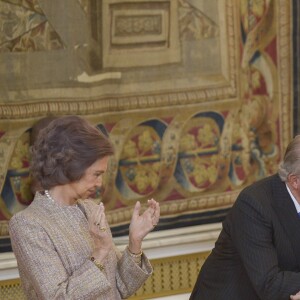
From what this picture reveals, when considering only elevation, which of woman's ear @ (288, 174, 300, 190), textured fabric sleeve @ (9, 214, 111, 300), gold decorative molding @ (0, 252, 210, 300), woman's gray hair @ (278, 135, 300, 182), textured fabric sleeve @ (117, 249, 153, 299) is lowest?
gold decorative molding @ (0, 252, 210, 300)

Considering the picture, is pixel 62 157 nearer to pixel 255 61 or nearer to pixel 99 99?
pixel 99 99

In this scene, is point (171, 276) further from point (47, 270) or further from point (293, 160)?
point (47, 270)

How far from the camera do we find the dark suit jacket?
4215 millimetres

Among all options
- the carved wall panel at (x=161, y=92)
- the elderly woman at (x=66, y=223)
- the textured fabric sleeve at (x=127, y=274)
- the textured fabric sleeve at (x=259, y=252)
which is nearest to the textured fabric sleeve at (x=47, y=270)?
the elderly woman at (x=66, y=223)

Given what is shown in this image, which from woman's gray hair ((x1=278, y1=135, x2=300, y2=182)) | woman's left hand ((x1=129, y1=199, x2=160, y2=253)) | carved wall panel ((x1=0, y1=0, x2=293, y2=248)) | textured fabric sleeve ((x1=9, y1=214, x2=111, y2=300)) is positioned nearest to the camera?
textured fabric sleeve ((x1=9, y1=214, x2=111, y2=300))

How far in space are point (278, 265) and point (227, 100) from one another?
231cm

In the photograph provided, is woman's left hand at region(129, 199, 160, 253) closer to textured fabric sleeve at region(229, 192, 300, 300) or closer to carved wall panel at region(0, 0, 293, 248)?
textured fabric sleeve at region(229, 192, 300, 300)

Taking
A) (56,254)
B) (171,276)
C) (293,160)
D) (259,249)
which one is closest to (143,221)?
Answer: (56,254)

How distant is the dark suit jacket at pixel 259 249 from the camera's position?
166 inches

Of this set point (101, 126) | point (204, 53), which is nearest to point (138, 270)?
point (101, 126)

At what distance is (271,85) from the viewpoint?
670 cm

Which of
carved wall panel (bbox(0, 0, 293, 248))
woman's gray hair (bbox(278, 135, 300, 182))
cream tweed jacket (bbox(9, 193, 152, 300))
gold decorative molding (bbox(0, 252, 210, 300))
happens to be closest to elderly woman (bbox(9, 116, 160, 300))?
cream tweed jacket (bbox(9, 193, 152, 300))

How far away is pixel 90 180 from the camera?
376 cm

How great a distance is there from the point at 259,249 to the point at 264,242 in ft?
0.14
